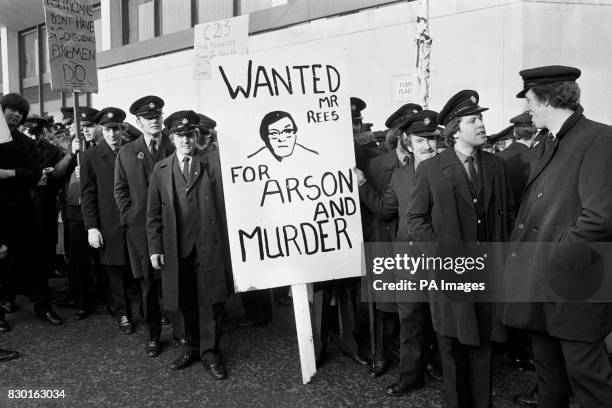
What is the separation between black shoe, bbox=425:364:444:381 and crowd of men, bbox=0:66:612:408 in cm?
2

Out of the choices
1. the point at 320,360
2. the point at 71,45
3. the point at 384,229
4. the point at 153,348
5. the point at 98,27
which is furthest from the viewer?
the point at 98,27

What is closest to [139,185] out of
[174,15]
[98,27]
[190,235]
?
[190,235]

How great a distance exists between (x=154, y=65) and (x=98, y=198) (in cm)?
1076

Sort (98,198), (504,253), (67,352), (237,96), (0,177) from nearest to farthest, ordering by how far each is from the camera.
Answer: (504,253)
(237,96)
(67,352)
(0,177)
(98,198)

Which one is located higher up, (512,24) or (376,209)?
(512,24)

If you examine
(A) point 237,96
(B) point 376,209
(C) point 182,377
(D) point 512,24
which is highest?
(D) point 512,24

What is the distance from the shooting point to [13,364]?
4.24 m

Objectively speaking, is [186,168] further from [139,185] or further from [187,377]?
[187,377]

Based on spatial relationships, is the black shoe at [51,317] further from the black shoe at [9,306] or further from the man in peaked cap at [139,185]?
the man in peaked cap at [139,185]

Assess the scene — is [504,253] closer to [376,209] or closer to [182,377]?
[376,209]

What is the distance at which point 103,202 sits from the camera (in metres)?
5.16

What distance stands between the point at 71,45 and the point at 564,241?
495 centimetres

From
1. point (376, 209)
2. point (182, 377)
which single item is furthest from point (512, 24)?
point (182, 377)

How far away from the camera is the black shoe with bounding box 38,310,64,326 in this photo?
5.22 meters
